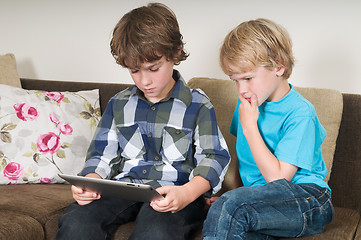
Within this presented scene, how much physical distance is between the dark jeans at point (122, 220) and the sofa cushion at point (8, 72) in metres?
0.99

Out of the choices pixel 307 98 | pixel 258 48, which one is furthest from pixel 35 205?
pixel 307 98

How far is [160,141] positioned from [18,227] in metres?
0.50

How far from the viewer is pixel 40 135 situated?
6.24 feet

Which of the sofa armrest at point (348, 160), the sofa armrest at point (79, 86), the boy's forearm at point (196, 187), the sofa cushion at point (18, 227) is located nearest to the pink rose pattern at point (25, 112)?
the sofa armrest at point (79, 86)

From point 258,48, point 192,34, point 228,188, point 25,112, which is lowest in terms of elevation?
point 228,188

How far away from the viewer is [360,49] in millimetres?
1955

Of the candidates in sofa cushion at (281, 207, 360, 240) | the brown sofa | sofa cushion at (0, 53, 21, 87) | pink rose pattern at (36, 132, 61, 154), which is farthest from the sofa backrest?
sofa cushion at (0, 53, 21, 87)

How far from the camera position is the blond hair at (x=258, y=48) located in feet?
4.76

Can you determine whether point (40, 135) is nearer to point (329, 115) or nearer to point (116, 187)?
point (116, 187)

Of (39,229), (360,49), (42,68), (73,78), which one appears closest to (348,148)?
(360,49)

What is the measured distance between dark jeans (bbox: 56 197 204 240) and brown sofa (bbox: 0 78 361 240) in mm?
40

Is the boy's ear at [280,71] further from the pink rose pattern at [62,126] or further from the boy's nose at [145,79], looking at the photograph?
the pink rose pattern at [62,126]

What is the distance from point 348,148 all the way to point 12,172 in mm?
1261

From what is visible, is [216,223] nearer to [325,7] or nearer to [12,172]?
[12,172]
